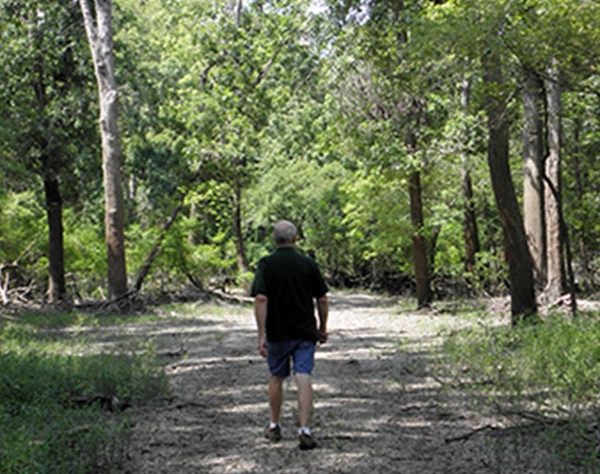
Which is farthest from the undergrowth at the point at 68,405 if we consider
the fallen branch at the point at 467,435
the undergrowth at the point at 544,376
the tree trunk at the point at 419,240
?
the tree trunk at the point at 419,240

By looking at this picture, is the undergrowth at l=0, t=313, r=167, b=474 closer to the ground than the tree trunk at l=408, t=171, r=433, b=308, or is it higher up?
closer to the ground

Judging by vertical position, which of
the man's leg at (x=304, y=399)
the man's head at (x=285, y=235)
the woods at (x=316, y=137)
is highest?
the woods at (x=316, y=137)

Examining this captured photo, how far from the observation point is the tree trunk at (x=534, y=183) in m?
15.7

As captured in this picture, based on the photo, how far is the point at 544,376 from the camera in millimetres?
7988

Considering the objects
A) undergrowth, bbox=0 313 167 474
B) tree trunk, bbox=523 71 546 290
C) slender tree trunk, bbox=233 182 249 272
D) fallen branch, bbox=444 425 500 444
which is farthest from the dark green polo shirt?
slender tree trunk, bbox=233 182 249 272

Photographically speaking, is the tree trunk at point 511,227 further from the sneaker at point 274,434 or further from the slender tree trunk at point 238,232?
the slender tree trunk at point 238,232

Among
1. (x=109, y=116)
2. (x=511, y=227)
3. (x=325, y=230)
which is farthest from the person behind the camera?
(x=325, y=230)

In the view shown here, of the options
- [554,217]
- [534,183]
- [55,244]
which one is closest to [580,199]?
[554,217]

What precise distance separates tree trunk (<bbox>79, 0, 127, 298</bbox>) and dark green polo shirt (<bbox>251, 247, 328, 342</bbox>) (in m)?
15.9

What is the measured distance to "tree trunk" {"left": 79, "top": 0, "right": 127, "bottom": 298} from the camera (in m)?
21.1

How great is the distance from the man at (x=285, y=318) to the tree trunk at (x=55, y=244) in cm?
1925

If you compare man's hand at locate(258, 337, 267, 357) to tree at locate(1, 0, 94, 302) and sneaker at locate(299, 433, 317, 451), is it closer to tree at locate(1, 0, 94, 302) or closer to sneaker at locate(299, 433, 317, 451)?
sneaker at locate(299, 433, 317, 451)

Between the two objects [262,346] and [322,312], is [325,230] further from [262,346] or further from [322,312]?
[262,346]

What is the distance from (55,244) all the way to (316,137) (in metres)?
9.59
